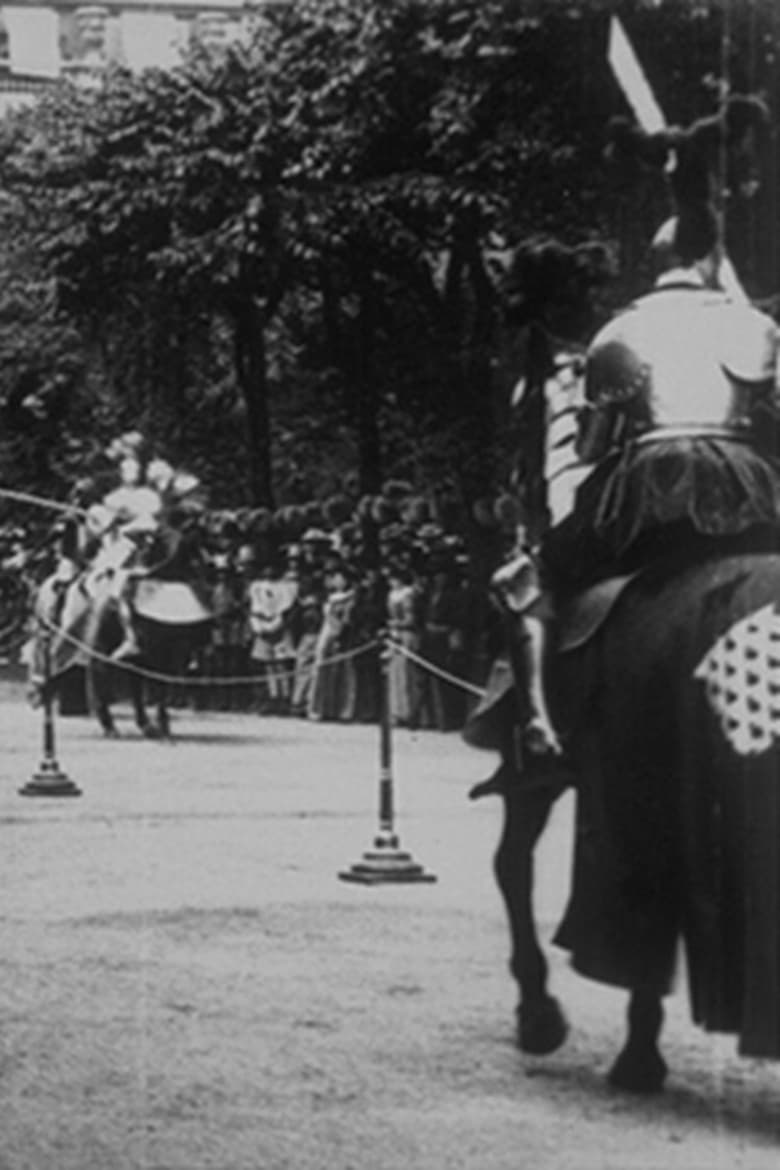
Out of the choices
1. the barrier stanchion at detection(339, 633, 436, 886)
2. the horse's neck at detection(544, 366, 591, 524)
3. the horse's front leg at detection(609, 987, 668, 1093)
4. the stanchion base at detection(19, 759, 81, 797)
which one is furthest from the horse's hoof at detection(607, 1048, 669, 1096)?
the stanchion base at detection(19, 759, 81, 797)

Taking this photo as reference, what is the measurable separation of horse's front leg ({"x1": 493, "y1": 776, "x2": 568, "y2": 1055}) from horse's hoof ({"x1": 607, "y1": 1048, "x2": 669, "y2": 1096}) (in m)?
0.13

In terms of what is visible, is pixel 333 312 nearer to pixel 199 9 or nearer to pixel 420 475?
pixel 420 475

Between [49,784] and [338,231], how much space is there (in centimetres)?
510

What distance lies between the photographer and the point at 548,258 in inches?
173

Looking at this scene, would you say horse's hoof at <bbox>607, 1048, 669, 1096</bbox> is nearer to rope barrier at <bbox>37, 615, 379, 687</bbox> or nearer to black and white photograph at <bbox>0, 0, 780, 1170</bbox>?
black and white photograph at <bbox>0, 0, 780, 1170</bbox>

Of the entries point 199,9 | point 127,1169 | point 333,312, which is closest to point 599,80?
point 333,312

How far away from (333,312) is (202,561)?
1609mm

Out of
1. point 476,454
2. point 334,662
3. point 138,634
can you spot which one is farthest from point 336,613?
point 138,634

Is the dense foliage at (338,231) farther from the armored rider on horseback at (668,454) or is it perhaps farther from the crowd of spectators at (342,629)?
the crowd of spectators at (342,629)

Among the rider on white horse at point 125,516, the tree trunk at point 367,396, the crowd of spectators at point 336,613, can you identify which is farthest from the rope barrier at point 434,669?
the tree trunk at point 367,396

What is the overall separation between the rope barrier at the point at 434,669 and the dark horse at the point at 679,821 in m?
0.50

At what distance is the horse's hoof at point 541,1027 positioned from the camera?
15.8 feet

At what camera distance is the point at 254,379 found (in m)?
4.97

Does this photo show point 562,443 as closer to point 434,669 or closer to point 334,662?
point 434,669
